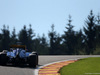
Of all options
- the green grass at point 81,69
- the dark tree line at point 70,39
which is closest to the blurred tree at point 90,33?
the dark tree line at point 70,39

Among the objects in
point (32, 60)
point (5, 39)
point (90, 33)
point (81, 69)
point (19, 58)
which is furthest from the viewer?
point (5, 39)

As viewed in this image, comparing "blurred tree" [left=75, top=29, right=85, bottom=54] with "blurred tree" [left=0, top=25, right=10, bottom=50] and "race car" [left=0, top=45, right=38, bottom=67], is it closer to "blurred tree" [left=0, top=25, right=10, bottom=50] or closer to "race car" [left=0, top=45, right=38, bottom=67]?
"blurred tree" [left=0, top=25, right=10, bottom=50]

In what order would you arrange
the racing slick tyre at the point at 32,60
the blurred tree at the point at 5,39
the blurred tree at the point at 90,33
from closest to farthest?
the racing slick tyre at the point at 32,60, the blurred tree at the point at 90,33, the blurred tree at the point at 5,39

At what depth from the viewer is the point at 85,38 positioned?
63.1 m

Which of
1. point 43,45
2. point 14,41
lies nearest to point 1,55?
point 14,41

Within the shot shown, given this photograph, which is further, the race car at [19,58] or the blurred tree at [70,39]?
the blurred tree at [70,39]

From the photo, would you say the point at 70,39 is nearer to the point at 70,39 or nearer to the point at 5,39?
the point at 70,39

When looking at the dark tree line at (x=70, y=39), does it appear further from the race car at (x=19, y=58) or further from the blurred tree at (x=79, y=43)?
the race car at (x=19, y=58)

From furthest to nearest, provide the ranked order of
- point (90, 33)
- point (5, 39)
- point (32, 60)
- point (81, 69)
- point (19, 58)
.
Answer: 1. point (5, 39)
2. point (90, 33)
3. point (19, 58)
4. point (32, 60)
5. point (81, 69)

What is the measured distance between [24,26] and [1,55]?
6479cm

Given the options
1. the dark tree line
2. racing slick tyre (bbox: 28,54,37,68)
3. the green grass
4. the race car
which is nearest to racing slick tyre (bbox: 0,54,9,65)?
the race car

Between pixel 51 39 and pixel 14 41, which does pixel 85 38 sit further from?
pixel 14 41

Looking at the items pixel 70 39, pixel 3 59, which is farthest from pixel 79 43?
pixel 3 59

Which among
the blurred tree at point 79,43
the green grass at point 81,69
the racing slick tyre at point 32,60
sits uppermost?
the blurred tree at point 79,43
